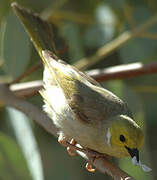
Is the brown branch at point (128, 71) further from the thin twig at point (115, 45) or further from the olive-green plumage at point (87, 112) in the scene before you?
the thin twig at point (115, 45)

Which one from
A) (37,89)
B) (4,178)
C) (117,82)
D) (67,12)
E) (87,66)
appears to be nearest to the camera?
(4,178)

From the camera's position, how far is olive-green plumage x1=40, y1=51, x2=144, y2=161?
311cm

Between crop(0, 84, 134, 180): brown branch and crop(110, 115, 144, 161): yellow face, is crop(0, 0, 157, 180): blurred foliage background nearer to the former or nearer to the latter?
crop(0, 84, 134, 180): brown branch

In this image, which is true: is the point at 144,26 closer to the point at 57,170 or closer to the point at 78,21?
the point at 78,21

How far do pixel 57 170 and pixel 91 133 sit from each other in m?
0.87

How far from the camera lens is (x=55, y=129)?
3.37 metres

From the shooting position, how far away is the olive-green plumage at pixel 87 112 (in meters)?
3.11

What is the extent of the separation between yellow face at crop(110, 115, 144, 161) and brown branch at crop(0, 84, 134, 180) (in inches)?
5.2

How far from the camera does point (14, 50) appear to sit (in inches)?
161

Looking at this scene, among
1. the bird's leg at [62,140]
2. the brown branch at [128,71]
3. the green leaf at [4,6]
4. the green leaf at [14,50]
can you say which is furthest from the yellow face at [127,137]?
the green leaf at [4,6]

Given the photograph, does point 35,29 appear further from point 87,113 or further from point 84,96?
point 87,113

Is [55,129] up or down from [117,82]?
down

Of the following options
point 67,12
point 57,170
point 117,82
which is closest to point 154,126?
point 117,82

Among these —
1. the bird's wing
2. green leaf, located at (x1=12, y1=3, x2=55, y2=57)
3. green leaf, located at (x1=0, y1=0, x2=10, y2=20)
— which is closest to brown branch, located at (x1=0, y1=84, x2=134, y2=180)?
the bird's wing
